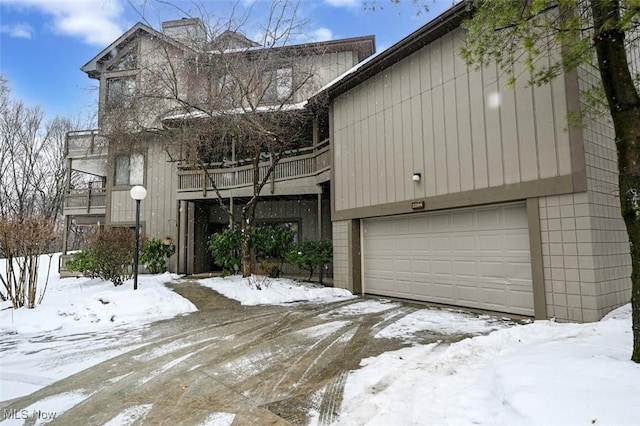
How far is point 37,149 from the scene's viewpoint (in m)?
23.6

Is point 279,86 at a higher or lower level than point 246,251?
higher

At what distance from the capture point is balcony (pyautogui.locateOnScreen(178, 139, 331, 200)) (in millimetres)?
12613

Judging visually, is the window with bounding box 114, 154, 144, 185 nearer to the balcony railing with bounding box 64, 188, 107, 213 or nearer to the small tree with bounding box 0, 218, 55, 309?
the balcony railing with bounding box 64, 188, 107, 213

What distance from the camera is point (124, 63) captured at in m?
16.8

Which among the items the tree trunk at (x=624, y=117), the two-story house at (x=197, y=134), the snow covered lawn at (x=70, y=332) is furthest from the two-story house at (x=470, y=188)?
the snow covered lawn at (x=70, y=332)

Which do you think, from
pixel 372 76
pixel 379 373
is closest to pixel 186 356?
pixel 379 373

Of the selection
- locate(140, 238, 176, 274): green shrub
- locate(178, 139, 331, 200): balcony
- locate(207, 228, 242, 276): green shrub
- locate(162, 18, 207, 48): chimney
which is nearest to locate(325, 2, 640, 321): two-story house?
locate(178, 139, 331, 200): balcony

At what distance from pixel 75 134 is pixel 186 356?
17773 mm

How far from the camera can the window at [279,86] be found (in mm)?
10734

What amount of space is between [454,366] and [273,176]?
10784mm

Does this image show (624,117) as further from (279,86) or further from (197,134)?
(197,134)

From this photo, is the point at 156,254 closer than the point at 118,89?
Yes

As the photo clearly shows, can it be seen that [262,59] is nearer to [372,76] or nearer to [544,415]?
[372,76]

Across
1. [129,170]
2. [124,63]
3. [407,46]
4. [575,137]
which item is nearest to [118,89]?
[124,63]
